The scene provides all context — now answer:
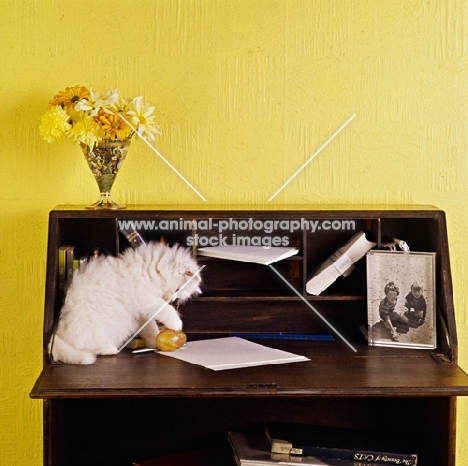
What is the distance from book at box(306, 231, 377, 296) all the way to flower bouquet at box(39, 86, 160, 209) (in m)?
0.61

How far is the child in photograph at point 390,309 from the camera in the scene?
2234 mm

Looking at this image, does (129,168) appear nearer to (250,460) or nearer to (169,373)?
(169,373)

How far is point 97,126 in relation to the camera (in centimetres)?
216

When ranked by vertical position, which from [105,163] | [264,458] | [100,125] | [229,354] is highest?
[100,125]

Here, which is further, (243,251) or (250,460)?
(243,251)

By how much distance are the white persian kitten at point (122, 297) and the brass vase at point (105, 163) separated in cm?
16

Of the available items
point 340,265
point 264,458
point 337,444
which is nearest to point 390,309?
point 340,265

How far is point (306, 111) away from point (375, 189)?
1.06ft

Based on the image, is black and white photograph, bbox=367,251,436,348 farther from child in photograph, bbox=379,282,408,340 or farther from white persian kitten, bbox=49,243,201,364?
white persian kitten, bbox=49,243,201,364

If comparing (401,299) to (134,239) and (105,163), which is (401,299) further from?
(105,163)

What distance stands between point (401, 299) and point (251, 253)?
454 millimetres

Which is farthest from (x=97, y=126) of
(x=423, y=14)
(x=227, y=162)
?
(x=423, y=14)

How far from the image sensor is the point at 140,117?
7.27ft

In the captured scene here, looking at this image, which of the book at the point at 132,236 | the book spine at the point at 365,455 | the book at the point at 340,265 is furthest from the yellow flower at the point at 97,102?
the book spine at the point at 365,455
